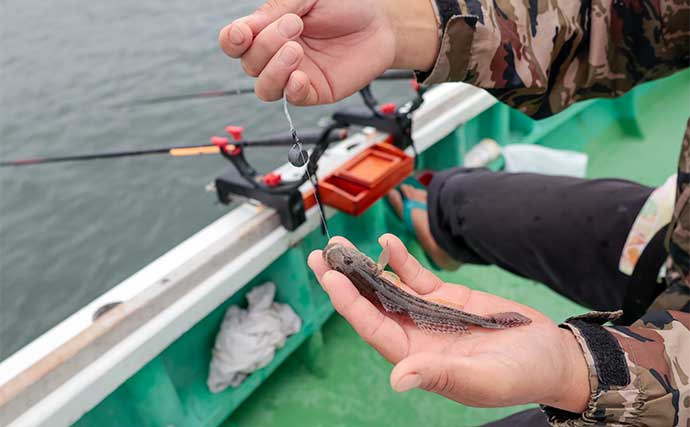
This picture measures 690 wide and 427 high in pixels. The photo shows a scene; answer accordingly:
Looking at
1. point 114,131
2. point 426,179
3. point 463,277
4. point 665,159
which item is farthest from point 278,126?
point 665,159

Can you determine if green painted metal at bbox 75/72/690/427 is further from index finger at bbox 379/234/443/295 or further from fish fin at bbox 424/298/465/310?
fish fin at bbox 424/298/465/310

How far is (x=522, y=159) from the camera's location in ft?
12.7

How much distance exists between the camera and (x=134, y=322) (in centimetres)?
208

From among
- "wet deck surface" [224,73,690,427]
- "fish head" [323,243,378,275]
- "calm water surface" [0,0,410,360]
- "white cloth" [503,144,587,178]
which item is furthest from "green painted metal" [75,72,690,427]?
"calm water surface" [0,0,410,360]

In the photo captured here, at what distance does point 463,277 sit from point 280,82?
2148mm

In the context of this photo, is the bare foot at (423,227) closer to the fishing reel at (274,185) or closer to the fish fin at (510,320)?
the fishing reel at (274,185)

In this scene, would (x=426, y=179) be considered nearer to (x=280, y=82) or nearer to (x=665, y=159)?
(x=665, y=159)

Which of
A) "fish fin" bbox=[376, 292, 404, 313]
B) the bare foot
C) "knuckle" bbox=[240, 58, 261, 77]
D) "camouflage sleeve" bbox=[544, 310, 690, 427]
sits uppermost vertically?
"knuckle" bbox=[240, 58, 261, 77]

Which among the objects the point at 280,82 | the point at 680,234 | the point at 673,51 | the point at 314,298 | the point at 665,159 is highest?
the point at 280,82

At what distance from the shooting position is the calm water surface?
403 cm

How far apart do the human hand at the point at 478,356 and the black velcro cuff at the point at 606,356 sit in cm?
3

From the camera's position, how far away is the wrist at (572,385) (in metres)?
1.27

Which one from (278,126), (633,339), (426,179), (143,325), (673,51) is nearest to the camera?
(633,339)

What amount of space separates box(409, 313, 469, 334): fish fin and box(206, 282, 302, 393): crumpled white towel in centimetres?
131
